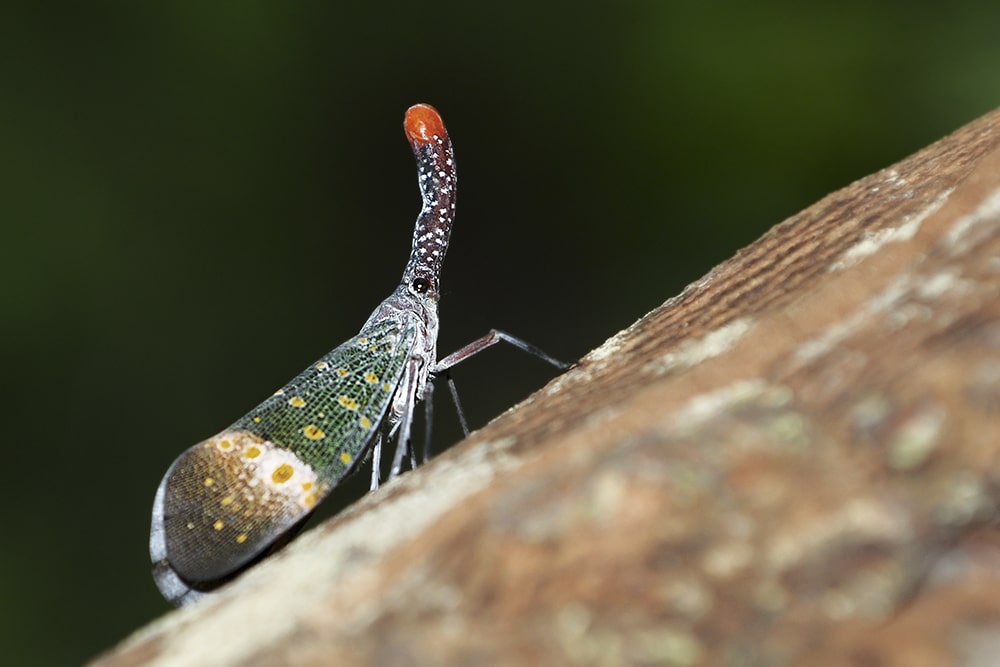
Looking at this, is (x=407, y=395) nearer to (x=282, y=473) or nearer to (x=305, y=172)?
(x=282, y=473)

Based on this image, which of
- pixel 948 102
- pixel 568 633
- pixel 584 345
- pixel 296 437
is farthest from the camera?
pixel 584 345

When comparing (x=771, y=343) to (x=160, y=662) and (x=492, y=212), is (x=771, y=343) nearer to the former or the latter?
(x=160, y=662)

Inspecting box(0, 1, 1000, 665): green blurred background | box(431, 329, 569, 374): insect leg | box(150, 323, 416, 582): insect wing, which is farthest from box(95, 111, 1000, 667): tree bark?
box(0, 1, 1000, 665): green blurred background

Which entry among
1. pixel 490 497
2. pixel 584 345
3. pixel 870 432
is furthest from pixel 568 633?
pixel 584 345

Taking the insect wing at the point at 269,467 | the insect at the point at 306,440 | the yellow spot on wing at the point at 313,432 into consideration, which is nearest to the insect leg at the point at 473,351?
the insect at the point at 306,440

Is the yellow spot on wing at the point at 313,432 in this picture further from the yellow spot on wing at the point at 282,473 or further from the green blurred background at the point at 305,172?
the green blurred background at the point at 305,172

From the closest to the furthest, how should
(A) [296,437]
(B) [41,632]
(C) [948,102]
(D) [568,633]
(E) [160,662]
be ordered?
(D) [568,633], (E) [160,662], (A) [296,437], (C) [948,102], (B) [41,632]

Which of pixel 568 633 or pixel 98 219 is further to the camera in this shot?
pixel 98 219
